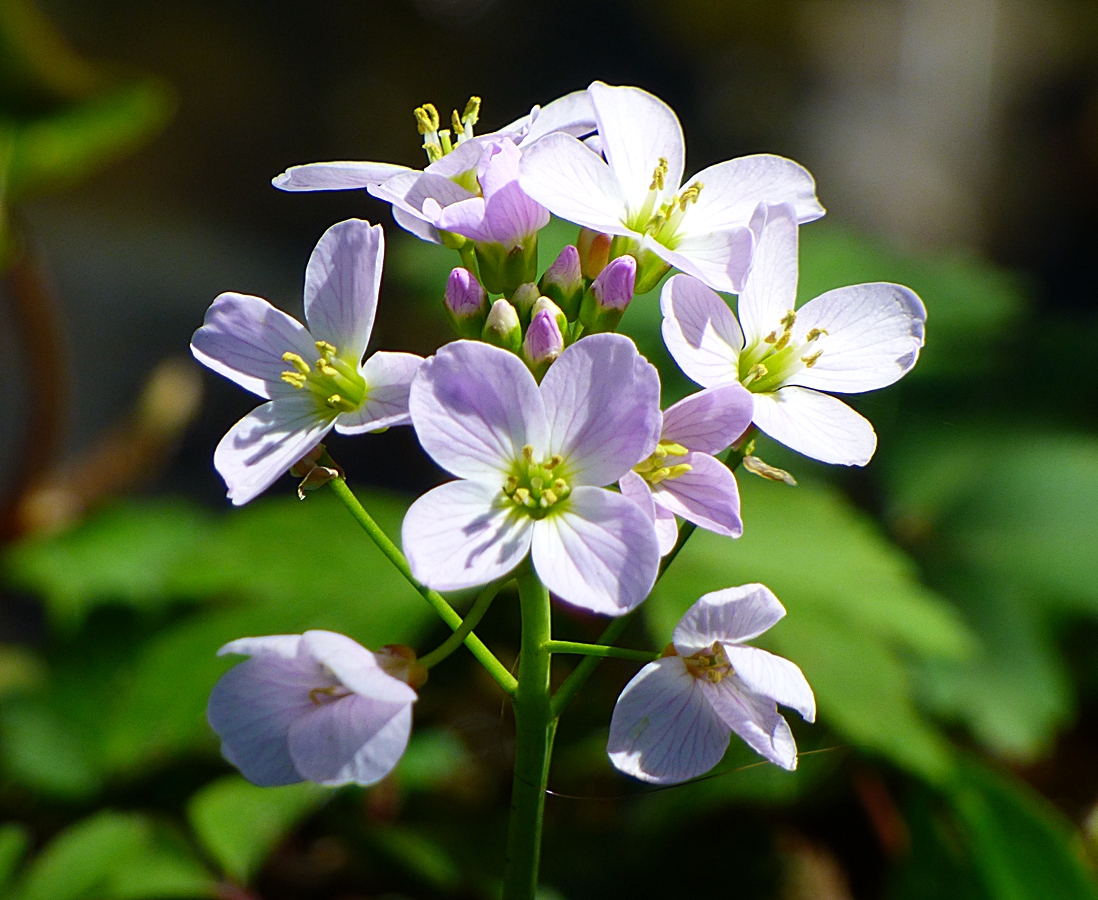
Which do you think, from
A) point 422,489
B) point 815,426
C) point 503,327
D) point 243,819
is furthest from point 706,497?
point 422,489

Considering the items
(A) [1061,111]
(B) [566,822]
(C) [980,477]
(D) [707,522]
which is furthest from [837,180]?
(D) [707,522]

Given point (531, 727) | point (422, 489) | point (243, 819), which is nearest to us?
point (531, 727)

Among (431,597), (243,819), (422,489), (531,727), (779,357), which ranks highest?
(779,357)

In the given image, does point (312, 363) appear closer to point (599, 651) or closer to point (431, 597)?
point (431, 597)

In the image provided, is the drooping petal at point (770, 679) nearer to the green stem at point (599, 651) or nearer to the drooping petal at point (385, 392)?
the green stem at point (599, 651)

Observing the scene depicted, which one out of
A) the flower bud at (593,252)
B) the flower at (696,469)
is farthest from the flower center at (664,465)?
the flower bud at (593,252)

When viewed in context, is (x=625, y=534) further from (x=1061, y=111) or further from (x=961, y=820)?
(x=1061, y=111)
